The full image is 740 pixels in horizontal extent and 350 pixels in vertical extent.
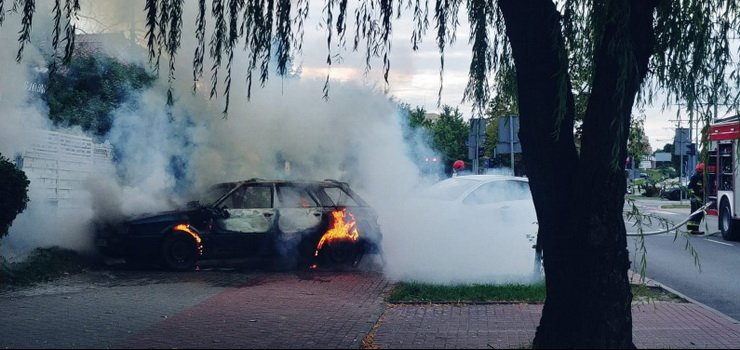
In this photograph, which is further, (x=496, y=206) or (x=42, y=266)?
(x=496, y=206)

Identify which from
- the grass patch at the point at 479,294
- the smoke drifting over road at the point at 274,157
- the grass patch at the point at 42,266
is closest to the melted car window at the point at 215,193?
the smoke drifting over road at the point at 274,157

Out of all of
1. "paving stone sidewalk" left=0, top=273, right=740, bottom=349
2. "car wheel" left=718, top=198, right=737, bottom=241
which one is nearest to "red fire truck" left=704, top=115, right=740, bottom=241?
"car wheel" left=718, top=198, right=737, bottom=241

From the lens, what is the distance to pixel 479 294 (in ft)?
31.1

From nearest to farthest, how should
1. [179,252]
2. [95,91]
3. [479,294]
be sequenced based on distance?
[479,294] < [179,252] < [95,91]

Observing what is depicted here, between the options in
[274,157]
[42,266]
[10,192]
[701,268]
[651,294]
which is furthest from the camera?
[274,157]

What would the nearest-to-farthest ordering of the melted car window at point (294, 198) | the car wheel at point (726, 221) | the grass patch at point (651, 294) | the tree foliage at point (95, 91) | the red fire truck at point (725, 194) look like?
1. the grass patch at point (651, 294)
2. the melted car window at point (294, 198)
3. the tree foliage at point (95, 91)
4. the red fire truck at point (725, 194)
5. the car wheel at point (726, 221)

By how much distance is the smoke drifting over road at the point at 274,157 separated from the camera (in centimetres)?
1191

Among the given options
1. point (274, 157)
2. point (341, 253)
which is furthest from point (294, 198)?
point (274, 157)

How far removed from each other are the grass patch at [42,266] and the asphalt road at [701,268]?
7.67 metres

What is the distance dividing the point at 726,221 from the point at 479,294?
11602 mm

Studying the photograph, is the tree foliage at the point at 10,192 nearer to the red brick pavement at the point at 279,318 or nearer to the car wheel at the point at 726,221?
the red brick pavement at the point at 279,318

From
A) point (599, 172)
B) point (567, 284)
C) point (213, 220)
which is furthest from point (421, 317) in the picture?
point (213, 220)

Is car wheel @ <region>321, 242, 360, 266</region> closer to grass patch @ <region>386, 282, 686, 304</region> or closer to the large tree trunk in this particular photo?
grass patch @ <region>386, 282, 686, 304</region>

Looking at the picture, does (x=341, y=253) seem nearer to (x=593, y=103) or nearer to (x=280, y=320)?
(x=280, y=320)
